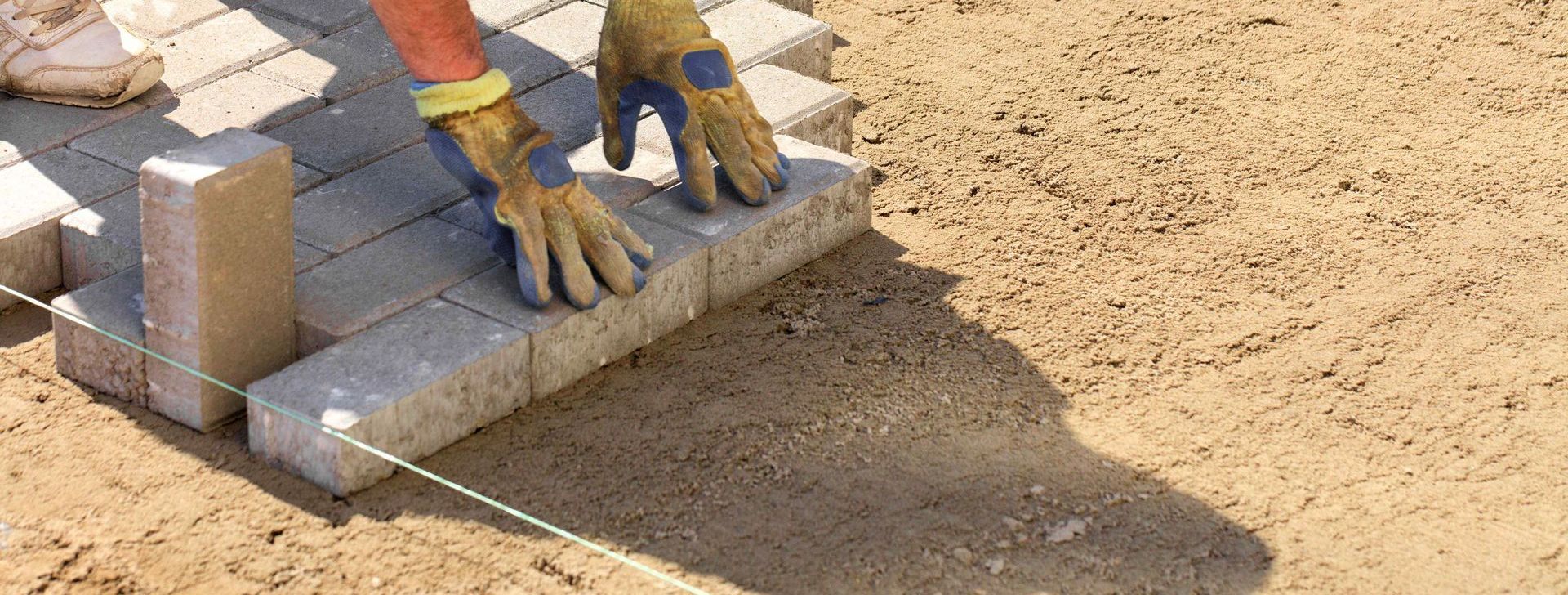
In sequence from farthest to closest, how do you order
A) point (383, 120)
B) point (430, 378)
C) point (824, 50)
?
point (824, 50) < point (383, 120) < point (430, 378)

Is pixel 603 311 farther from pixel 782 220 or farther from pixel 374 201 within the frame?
pixel 374 201

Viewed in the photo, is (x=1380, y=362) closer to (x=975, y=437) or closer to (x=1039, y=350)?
(x=1039, y=350)

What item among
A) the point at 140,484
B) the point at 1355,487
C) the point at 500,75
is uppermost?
the point at 500,75

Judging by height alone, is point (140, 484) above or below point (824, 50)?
below

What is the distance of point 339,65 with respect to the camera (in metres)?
4.52

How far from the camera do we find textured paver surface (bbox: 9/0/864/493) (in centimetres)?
336

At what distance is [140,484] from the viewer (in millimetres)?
3180

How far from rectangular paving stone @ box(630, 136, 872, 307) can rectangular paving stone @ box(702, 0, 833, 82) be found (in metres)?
0.58

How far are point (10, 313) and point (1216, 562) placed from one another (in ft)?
8.72

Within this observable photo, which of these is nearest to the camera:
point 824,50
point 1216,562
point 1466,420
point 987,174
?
point 1216,562

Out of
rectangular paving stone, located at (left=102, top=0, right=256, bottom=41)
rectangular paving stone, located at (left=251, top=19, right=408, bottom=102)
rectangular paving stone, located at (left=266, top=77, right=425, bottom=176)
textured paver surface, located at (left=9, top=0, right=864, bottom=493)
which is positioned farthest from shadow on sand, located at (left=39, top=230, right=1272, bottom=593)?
rectangular paving stone, located at (left=102, top=0, right=256, bottom=41)

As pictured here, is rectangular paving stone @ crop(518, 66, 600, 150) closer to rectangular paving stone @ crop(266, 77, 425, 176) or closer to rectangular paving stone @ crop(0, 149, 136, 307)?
rectangular paving stone @ crop(266, 77, 425, 176)

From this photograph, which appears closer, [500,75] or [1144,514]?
[1144,514]

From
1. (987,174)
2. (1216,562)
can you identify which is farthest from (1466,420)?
(987,174)
